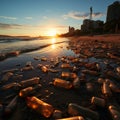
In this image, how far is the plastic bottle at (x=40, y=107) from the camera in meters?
3.09

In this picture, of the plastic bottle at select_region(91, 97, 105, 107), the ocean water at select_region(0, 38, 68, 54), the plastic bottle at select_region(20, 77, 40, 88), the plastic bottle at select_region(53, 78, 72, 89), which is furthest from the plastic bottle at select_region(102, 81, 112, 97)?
the ocean water at select_region(0, 38, 68, 54)

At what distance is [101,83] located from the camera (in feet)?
→ 16.3

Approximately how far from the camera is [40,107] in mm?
3268

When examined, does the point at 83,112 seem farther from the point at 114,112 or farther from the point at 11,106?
the point at 11,106

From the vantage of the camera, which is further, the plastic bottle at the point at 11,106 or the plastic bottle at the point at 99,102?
the plastic bottle at the point at 99,102

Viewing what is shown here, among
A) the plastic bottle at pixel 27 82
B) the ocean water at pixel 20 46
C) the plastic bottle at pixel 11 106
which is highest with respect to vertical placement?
the plastic bottle at pixel 11 106

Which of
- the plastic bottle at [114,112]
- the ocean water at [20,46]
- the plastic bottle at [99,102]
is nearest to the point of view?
the plastic bottle at [114,112]

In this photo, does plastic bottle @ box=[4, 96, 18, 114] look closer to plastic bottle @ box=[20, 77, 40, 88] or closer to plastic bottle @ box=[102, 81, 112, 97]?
plastic bottle @ box=[20, 77, 40, 88]

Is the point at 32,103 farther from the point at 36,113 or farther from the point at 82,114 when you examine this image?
the point at 82,114

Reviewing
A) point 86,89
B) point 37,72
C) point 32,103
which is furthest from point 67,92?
point 37,72

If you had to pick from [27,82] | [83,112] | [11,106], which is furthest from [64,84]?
[11,106]

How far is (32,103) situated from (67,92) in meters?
1.21

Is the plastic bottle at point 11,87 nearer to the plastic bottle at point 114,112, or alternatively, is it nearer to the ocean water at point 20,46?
the plastic bottle at point 114,112

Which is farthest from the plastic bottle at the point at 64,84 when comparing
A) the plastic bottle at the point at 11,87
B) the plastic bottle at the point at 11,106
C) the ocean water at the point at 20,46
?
the ocean water at the point at 20,46
